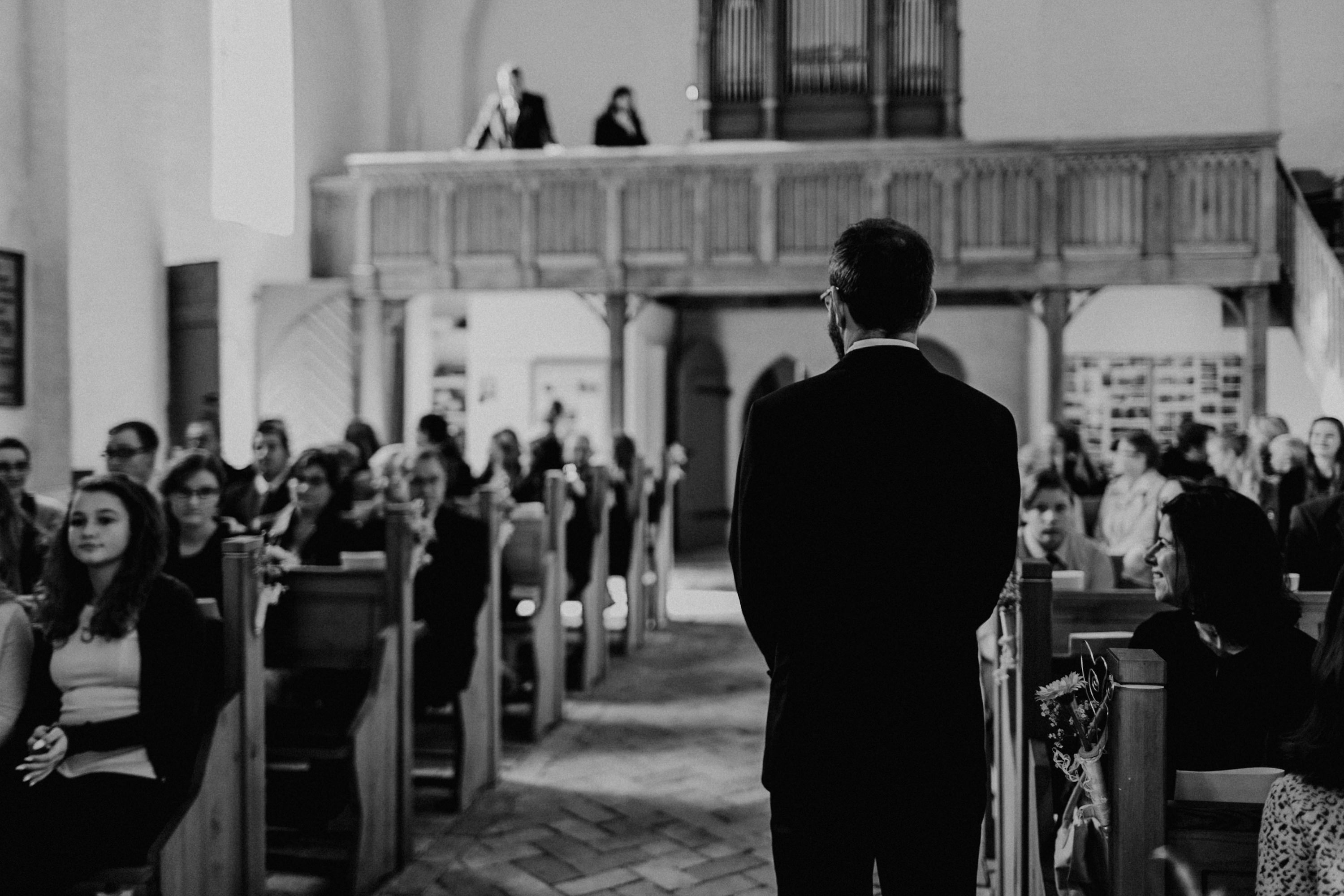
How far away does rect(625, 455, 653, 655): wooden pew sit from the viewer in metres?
9.05

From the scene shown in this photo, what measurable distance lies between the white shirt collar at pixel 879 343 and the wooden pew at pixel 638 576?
6.93 metres

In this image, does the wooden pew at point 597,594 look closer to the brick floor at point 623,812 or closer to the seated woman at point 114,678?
the brick floor at point 623,812

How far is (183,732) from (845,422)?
7.59 feet

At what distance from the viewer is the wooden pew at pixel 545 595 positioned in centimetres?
668

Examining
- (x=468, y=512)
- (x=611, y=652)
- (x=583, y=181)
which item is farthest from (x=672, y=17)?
(x=468, y=512)

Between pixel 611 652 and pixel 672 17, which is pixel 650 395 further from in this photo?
pixel 611 652

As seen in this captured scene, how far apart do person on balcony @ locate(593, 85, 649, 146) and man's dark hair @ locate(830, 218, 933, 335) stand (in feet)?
35.7

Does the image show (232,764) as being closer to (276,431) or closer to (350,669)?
(350,669)

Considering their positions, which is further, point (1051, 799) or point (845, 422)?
point (1051, 799)

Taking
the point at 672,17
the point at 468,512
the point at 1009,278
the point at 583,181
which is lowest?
the point at 468,512

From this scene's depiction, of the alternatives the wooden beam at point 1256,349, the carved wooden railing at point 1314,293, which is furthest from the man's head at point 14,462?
the wooden beam at point 1256,349

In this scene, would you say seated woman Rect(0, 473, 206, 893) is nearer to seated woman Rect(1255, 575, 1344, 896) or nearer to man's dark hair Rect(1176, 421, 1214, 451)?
seated woman Rect(1255, 575, 1344, 896)

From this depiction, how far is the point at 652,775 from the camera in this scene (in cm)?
594

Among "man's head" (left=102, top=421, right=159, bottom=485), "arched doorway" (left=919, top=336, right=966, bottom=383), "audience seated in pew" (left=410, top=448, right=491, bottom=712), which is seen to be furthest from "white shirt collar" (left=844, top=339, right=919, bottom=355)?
"arched doorway" (left=919, top=336, right=966, bottom=383)
